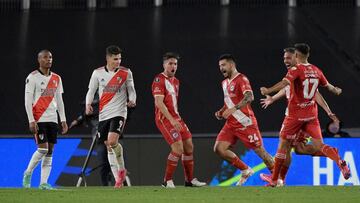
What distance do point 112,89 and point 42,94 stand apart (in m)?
0.99

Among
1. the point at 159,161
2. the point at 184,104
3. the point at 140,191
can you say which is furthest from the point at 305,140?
the point at 184,104

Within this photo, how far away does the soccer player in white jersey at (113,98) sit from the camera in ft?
51.9

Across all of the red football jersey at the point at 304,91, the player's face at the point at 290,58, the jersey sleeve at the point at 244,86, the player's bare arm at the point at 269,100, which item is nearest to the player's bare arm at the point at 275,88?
the red football jersey at the point at 304,91

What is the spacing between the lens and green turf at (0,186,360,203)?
492 inches

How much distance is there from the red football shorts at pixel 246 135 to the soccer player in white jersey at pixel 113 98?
152cm

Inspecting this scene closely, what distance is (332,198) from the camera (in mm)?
12680

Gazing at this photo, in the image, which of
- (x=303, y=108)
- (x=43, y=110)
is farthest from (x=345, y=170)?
(x=43, y=110)

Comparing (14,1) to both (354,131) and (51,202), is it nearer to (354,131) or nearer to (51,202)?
(354,131)

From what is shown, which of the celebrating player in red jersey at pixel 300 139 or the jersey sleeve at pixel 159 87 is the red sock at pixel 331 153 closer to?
the celebrating player in red jersey at pixel 300 139

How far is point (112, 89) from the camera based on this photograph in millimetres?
15977

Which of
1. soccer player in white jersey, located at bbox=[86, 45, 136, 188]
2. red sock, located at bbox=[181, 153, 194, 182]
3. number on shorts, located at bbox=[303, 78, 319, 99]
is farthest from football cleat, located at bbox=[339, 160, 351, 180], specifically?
soccer player in white jersey, located at bbox=[86, 45, 136, 188]

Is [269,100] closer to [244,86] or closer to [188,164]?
[244,86]

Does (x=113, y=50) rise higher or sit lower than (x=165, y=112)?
higher

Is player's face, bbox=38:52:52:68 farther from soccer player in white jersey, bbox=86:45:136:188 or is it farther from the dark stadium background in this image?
the dark stadium background
